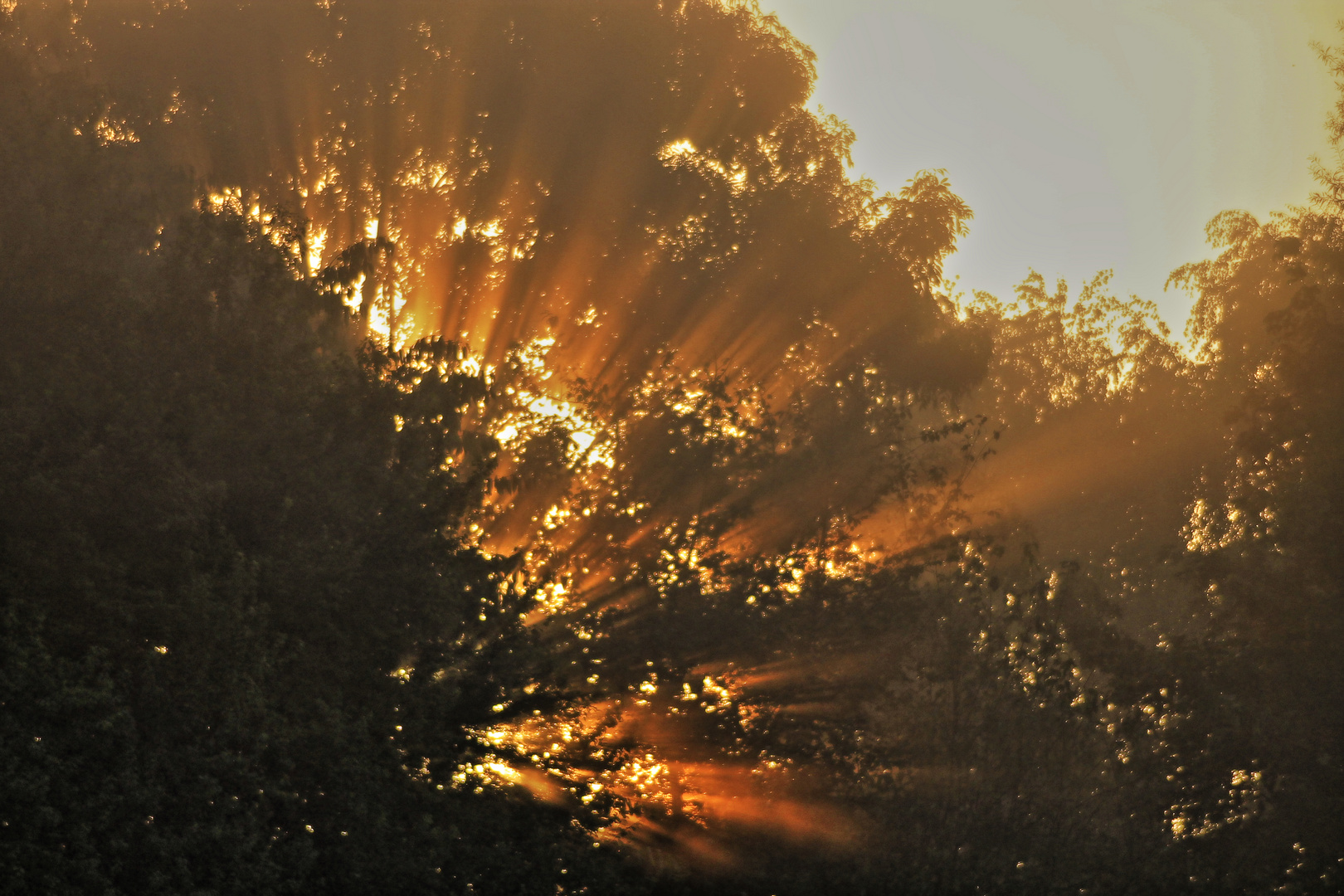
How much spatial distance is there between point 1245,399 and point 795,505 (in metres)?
10.5

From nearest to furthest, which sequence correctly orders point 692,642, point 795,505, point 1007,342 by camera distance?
point 692,642
point 795,505
point 1007,342

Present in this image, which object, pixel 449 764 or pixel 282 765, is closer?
pixel 282 765

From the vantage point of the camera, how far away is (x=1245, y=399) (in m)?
20.2

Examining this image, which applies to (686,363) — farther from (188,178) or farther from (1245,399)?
(1245,399)

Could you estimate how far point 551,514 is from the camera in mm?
15219

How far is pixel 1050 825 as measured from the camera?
53.9 feet

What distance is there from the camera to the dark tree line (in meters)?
10.9

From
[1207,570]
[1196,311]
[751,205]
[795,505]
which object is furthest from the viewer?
[1196,311]

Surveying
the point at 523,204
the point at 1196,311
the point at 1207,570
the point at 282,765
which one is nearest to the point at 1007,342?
the point at 1196,311

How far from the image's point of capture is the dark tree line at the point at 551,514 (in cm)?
1090

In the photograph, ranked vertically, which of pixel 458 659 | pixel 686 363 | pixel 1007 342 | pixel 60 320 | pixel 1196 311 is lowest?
pixel 458 659

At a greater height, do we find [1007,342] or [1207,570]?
[1007,342]

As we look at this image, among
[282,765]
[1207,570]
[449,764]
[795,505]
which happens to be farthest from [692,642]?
[1207,570]

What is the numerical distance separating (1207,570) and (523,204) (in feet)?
47.6
